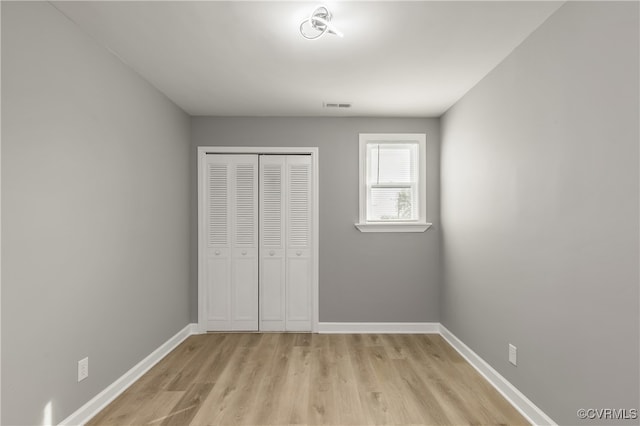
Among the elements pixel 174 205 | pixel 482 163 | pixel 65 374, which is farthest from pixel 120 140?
pixel 482 163

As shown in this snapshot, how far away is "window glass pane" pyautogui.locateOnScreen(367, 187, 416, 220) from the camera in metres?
4.57

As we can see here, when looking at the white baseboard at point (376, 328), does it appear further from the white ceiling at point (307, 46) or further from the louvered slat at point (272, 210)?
the white ceiling at point (307, 46)

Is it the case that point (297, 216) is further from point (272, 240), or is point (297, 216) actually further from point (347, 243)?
point (347, 243)

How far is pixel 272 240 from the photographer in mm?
4512

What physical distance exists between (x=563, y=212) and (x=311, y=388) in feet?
7.13

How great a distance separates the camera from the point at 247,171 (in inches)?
177

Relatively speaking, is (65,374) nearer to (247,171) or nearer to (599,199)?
(247,171)

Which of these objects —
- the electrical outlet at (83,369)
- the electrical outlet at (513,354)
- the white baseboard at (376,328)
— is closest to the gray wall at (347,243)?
the white baseboard at (376,328)

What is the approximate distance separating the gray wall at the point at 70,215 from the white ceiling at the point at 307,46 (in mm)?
317

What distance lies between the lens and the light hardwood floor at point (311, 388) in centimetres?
250

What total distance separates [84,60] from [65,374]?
6.58 feet

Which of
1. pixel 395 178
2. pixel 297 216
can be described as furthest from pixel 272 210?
pixel 395 178

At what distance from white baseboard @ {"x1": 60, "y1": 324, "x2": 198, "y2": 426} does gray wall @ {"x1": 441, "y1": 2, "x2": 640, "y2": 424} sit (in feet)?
9.67

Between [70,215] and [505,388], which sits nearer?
[70,215]
